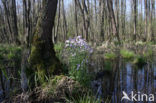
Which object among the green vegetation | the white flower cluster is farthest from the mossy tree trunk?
the white flower cluster

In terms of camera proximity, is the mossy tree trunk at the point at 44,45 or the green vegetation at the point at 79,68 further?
the mossy tree trunk at the point at 44,45

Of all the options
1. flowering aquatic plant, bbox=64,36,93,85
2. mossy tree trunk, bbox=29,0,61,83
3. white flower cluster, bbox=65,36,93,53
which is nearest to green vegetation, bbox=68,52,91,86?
flowering aquatic plant, bbox=64,36,93,85

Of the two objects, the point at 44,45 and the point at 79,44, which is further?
the point at 44,45

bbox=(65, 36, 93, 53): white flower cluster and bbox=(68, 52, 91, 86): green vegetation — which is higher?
bbox=(65, 36, 93, 53): white flower cluster

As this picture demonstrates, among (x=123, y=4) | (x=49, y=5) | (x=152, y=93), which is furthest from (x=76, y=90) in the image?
(x=123, y=4)

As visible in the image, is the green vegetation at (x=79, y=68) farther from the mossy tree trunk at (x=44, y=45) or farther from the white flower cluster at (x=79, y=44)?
the mossy tree trunk at (x=44, y=45)

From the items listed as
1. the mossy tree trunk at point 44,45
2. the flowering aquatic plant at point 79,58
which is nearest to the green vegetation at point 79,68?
the flowering aquatic plant at point 79,58

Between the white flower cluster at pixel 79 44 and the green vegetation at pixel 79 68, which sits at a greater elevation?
the white flower cluster at pixel 79 44

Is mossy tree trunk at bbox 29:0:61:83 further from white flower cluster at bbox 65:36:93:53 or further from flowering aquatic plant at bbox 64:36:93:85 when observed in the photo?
white flower cluster at bbox 65:36:93:53

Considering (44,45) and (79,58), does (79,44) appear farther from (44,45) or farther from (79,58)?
(44,45)

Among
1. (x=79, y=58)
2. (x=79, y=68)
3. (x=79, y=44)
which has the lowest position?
(x=79, y=68)

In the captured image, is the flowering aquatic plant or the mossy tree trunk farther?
the mossy tree trunk

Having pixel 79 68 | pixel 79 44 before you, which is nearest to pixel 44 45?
pixel 79 44

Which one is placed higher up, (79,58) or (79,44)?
(79,44)
